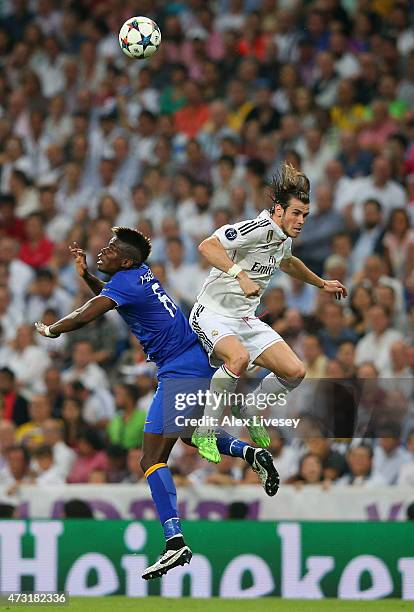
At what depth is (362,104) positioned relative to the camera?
16578 mm

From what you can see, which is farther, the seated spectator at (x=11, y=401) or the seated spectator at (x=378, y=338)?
the seated spectator at (x=11, y=401)

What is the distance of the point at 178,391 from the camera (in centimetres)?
1055

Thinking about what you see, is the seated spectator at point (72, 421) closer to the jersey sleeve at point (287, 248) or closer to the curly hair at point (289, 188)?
the jersey sleeve at point (287, 248)

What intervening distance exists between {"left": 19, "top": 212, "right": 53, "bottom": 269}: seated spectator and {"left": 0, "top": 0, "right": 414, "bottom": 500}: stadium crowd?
0.03 m

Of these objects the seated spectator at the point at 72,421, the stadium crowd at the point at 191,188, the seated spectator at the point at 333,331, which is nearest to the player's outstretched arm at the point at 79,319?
the stadium crowd at the point at 191,188

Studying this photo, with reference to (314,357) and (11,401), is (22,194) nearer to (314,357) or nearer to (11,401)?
(11,401)

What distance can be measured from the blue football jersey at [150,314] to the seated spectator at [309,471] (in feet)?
8.17

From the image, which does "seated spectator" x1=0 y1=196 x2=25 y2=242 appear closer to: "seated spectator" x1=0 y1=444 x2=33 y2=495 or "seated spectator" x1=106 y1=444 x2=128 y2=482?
"seated spectator" x1=0 y1=444 x2=33 y2=495

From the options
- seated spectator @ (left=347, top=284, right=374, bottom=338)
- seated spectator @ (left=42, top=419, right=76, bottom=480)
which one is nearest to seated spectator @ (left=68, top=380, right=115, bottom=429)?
seated spectator @ (left=42, top=419, right=76, bottom=480)

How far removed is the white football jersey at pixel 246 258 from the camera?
1030 cm

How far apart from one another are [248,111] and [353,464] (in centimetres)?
567

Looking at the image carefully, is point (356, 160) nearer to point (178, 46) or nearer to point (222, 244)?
point (178, 46)

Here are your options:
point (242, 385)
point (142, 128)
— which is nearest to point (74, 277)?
point (142, 128)

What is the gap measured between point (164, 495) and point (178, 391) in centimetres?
77
